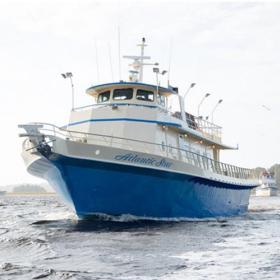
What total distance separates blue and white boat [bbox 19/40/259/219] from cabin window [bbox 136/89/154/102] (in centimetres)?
5

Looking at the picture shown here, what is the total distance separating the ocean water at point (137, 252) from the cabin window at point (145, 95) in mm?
6374

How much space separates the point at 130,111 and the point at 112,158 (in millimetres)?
4140

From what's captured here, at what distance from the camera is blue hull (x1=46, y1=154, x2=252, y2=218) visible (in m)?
20.2

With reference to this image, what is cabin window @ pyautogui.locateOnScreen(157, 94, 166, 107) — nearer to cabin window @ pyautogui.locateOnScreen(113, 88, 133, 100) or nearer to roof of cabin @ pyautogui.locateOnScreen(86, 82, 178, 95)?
roof of cabin @ pyautogui.locateOnScreen(86, 82, 178, 95)

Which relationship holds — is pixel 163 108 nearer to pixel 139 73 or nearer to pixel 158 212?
pixel 139 73

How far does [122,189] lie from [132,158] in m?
1.26

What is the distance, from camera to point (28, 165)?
24188mm

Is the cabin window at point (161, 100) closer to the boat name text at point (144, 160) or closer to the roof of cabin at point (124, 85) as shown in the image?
the roof of cabin at point (124, 85)

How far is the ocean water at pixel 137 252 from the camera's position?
1157cm

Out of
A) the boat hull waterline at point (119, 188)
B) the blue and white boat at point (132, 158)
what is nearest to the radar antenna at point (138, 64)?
the blue and white boat at point (132, 158)

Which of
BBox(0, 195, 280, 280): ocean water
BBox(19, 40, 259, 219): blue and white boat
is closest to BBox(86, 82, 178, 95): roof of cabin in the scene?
BBox(19, 40, 259, 219): blue and white boat

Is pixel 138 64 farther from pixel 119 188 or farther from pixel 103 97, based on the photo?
pixel 119 188

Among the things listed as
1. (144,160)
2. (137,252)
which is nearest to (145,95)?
(144,160)

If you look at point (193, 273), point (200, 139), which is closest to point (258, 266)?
point (193, 273)
